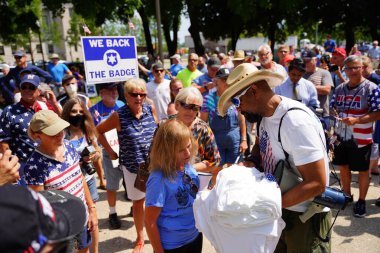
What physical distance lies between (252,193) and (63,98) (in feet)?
15.5

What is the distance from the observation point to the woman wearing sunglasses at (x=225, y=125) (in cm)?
434

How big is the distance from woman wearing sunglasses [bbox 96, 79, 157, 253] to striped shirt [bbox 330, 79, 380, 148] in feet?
7.95

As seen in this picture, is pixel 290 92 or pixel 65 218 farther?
pixel 290 92

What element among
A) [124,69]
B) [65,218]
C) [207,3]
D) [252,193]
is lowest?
[252,193]

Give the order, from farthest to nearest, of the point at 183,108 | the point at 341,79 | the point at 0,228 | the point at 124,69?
the point at 341,79
the point at 124,69
the point at 183,108
the point at 0,228

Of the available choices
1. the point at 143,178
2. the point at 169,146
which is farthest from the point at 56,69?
the point at 169,146

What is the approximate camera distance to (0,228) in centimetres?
90

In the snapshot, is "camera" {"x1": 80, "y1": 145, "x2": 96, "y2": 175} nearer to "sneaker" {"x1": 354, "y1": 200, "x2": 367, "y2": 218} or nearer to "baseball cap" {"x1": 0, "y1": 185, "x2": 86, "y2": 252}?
"baseball cap" {"x1": 0, "y1": 185, "x2": 86, "y2": 252}

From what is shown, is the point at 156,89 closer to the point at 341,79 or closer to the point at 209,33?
the point at 341,79

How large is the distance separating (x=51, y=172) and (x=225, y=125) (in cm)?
243

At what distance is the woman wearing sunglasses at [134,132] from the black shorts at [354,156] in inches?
98.5

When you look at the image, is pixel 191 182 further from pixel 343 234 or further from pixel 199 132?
pixel 343 234

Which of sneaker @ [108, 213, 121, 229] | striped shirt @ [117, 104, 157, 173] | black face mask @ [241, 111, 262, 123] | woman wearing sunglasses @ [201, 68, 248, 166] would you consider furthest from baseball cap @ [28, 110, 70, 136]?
woman wearing sunglasses @ [201, 68, 248, 166]

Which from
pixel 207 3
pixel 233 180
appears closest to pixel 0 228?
pixel 233 180
